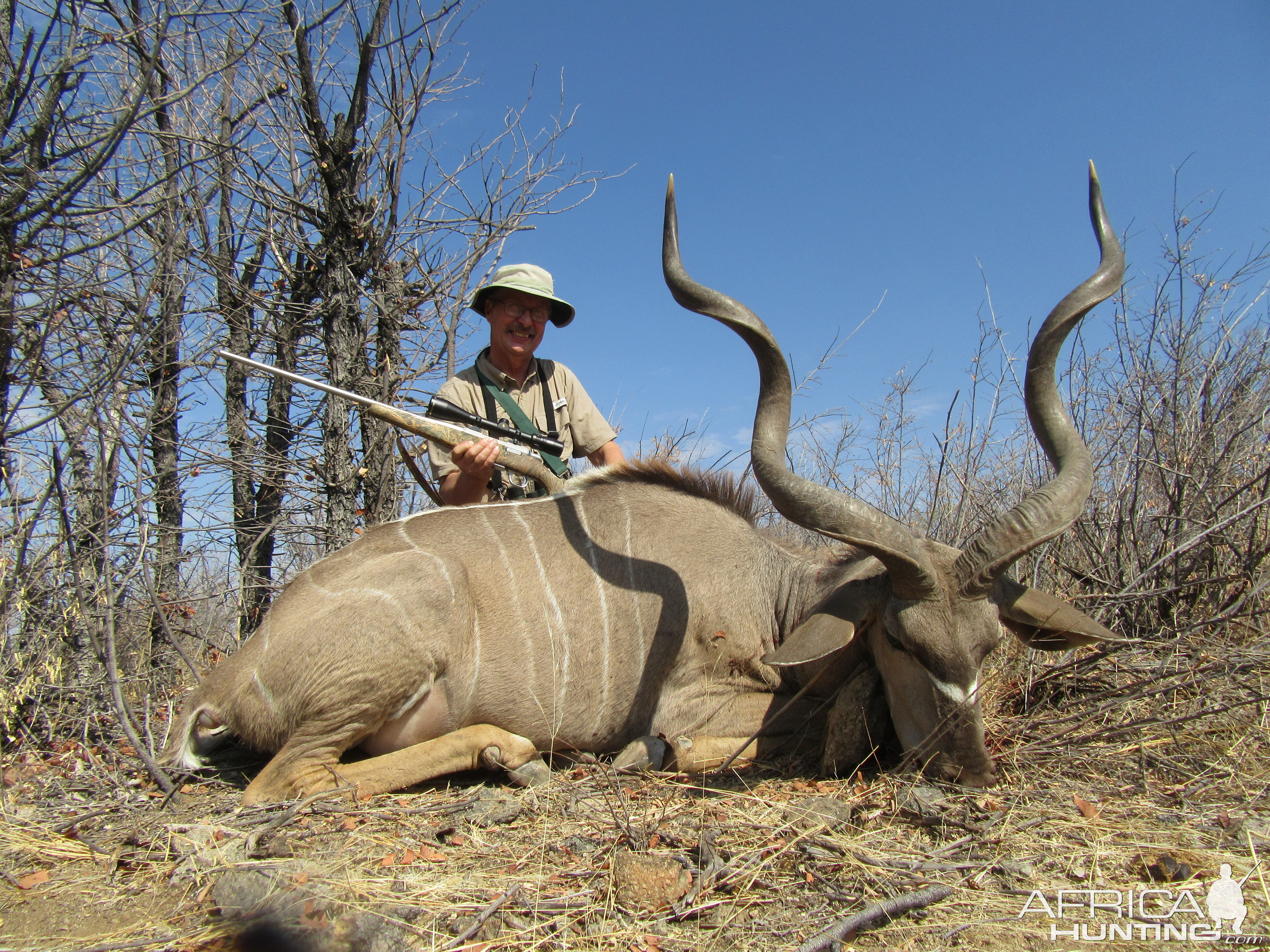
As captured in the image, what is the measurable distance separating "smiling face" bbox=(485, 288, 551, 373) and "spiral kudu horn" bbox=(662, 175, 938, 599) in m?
1.71

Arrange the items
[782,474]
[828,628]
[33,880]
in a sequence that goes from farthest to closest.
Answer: [782,474] → [828,628] → [33,880]

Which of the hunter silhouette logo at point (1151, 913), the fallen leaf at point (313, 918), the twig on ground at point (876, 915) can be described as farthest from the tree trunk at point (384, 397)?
the hunter silhouette logo at point (1151, 913)

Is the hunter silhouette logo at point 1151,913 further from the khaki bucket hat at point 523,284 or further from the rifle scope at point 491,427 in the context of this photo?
the khaki bucket hat at point 523,284

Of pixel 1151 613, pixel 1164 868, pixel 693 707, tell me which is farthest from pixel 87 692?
pixel 1151 613

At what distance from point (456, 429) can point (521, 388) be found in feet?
3.00

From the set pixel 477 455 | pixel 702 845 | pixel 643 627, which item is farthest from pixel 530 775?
pixel 477 455

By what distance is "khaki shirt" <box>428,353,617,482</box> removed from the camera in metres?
4.76

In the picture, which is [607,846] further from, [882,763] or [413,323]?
[413,323]

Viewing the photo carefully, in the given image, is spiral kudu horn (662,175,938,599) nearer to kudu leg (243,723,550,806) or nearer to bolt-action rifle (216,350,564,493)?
bolt-action rifle (216,350,564,493)

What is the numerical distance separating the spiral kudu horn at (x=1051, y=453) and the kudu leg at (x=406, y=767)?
183cm

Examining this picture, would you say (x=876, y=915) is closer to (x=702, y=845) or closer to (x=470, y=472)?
(x=702, y=845)

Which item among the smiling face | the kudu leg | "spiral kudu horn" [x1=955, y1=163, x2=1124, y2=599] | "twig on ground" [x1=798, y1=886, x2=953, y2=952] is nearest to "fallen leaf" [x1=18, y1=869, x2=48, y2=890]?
the kudu leg

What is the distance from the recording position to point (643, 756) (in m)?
3.15

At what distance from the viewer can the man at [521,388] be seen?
4.62 m
